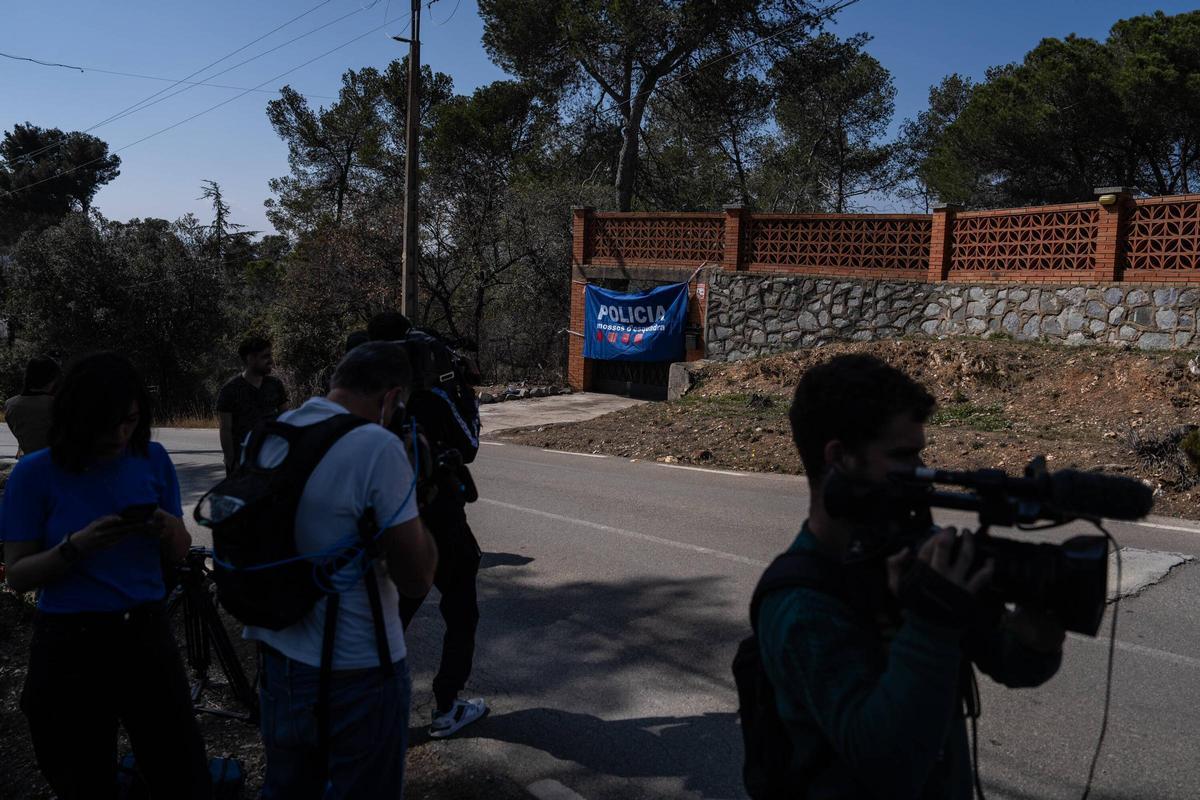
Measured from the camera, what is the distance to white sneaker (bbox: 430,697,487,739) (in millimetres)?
4090

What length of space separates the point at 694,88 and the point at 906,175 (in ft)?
44.1

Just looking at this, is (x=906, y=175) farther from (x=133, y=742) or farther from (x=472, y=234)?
(x=133, y=742)

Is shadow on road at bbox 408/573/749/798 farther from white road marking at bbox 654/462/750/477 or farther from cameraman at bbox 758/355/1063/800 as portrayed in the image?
white road marking at bbox 654/462/750/477

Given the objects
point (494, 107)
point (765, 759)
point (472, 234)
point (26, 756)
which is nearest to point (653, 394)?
point (472, 234)

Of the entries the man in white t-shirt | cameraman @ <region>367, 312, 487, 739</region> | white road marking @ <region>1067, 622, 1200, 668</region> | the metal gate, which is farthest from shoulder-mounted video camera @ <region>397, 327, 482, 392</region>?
the metal gate

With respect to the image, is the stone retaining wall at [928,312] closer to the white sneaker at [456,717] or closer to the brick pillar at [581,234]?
the brick pillar at [581,234]

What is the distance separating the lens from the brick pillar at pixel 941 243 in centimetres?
1622

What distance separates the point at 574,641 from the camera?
17.3 feet

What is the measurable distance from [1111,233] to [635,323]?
8992mm

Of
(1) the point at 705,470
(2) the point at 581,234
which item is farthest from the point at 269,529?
(2) the point at 581,234

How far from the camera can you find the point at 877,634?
158 cm

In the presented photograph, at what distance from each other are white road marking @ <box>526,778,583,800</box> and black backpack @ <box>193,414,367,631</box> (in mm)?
1630

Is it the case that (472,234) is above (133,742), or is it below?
above

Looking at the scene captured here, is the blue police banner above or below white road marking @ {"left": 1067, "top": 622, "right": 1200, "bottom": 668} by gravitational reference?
above
